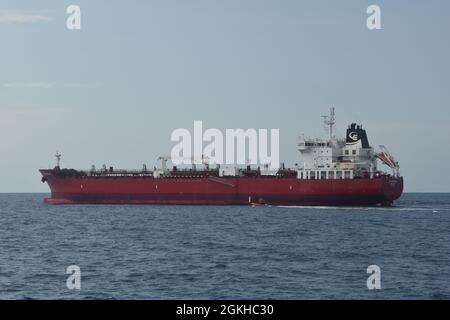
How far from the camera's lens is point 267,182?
68375 millimetres

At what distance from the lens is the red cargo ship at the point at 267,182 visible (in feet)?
213

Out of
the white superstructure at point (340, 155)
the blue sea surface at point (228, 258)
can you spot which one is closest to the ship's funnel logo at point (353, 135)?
the white superstructure at point (340, 155)

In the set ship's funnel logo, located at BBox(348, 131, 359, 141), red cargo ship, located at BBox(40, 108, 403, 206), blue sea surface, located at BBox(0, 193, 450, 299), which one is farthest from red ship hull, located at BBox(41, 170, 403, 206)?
blue sea surface, located at BBox(0, 193, 450, 299)

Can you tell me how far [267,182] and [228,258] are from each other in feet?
132

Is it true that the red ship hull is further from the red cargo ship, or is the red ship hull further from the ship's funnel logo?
the ship's funnel logo

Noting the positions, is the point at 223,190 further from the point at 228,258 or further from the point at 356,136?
the point at 228,258

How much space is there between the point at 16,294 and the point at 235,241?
53.3ft

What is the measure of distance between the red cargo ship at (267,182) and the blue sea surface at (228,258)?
1451 cm

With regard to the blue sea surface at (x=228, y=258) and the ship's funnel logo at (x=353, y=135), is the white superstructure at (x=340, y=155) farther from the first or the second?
the blue sea surface at (x=228, y=258)

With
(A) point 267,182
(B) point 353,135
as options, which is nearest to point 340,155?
(B) point 353,135

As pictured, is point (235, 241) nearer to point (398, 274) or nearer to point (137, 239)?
point (137, 239)
